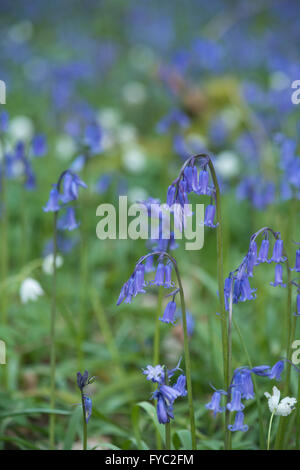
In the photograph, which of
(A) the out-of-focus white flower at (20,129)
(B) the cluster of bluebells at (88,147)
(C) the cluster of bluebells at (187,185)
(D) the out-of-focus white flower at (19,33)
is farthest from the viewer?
(D) the out-of-focus white flower at (19,33)

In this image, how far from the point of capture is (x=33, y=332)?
10.8 ft

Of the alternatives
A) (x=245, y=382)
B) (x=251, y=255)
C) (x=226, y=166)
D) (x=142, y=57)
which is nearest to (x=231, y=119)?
(x=226, y=166)

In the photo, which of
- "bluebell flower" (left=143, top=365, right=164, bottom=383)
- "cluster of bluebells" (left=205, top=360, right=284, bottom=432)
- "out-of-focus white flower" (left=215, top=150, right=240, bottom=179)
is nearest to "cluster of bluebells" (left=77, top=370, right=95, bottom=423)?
"bluebell flower" (left=143, top=365, right=164, bottom=383)

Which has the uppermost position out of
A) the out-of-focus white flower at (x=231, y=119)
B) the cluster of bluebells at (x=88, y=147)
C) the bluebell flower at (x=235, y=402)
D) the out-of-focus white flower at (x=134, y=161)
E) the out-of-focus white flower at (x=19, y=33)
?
the out-of-focus white flower at (x=19, y=33)

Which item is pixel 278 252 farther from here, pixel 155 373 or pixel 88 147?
pixel 88 147

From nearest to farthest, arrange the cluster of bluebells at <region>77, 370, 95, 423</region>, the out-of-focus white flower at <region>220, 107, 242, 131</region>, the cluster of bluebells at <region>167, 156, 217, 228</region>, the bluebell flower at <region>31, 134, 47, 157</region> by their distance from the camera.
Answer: the cluster of bluebells at <region>167, 156, 217, 228</region> → the cluster of bluebells at <region>77, 370, 95, 423</region> → the bluebell flower at <region>31, 134, 47, 157</region> → the out-of-focus white flower at <region>220, 107, 242, 131</region>

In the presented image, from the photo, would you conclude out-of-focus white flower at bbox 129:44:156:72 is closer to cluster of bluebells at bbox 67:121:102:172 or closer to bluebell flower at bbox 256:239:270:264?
cluster of bluebells at bbox 67:121:102:172

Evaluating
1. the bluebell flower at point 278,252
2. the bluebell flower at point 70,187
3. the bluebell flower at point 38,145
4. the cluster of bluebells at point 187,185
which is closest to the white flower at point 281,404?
the bluebell flower at point 278,252

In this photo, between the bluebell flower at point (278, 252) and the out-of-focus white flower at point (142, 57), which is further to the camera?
the out-of-focus white flower at point (142, 57)

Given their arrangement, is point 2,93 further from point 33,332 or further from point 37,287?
point 33,332

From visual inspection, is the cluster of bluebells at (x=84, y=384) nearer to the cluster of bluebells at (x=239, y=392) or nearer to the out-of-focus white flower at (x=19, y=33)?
the cluster of bluebells at (x=239, y=392)

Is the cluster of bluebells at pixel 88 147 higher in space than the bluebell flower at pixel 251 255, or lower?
higher
